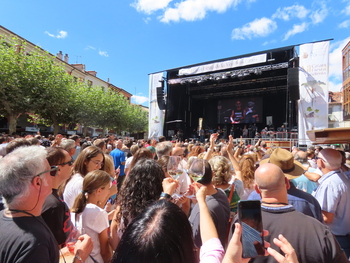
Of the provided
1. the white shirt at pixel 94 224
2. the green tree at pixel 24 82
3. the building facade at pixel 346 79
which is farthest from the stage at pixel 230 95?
the building facade at pixel 346 79

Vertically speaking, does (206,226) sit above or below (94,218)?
above

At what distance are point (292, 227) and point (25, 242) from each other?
1.52m

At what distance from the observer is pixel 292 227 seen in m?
1.43

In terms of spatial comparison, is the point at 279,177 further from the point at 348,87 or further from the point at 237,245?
the point at 348,87

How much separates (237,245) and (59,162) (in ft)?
6.38

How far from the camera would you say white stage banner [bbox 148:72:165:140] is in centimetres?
1784

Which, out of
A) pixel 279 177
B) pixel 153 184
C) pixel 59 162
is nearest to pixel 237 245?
pixel 279 177

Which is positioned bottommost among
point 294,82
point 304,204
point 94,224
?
point 94,224

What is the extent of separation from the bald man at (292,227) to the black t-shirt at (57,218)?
1.49 m

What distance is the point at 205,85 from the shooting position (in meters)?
18.3

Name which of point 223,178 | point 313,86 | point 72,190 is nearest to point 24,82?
point 72,190

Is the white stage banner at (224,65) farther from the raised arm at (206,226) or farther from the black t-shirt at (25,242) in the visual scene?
the black t-shirt at (25,242)

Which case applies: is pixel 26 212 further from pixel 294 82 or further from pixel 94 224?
pixel 294 82

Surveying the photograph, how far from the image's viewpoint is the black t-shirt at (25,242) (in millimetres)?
1104
